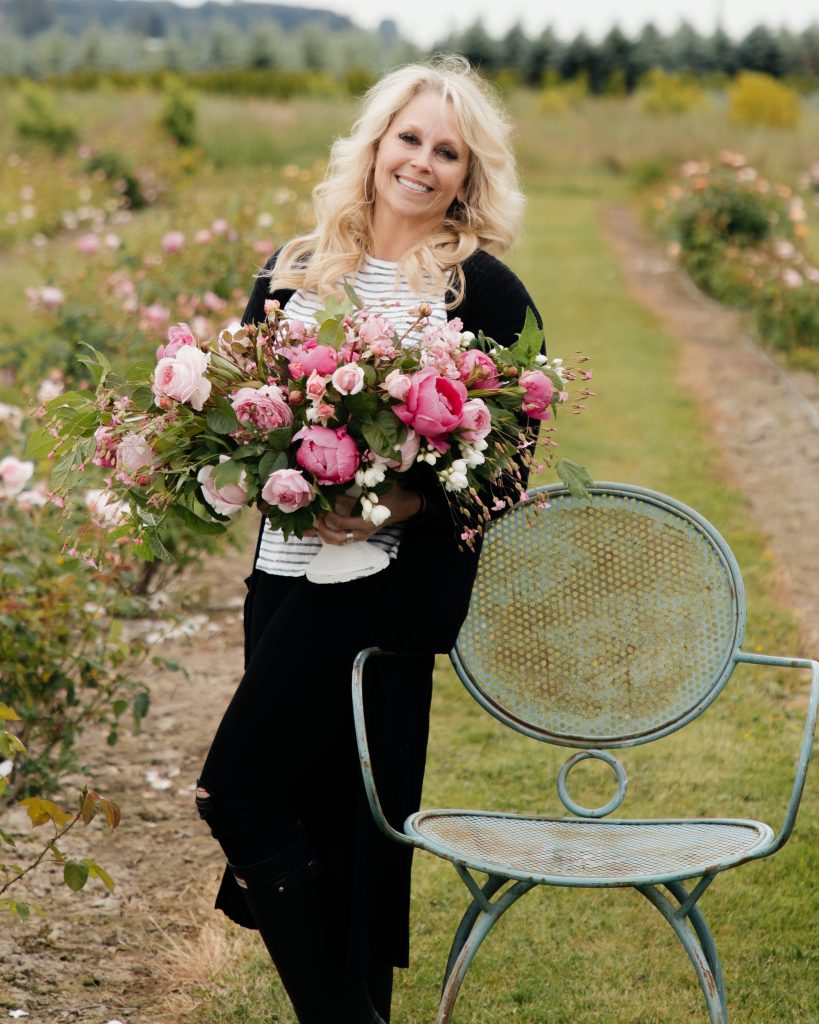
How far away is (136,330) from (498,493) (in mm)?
3407

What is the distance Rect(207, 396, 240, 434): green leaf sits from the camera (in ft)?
7.07

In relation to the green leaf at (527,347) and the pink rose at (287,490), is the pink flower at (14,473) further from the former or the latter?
the green leaf at (527,347)

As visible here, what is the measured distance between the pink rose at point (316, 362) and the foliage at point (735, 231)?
29.3 ft

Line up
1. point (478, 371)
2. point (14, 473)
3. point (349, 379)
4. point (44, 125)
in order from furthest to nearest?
1. point (44, 125)
2. point (14, 473)
3. point (478, 371)
4. point (349, 379)

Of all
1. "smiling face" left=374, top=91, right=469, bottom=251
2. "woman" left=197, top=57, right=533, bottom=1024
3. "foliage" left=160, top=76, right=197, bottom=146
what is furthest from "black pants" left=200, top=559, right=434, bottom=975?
"foliage" left=160, top=76, right=197, bottom=146

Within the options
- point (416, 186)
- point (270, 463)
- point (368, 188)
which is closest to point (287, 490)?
point (270, 463)

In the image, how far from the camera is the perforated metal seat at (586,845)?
2.23 metres

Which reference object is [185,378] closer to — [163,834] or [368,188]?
[368,188]

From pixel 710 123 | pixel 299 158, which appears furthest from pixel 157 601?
pixel 710 123

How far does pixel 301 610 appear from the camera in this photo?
96.8 inches

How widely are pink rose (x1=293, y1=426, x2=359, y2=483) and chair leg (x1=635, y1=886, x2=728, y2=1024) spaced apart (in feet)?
2.84

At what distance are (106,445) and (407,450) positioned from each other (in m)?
0.53

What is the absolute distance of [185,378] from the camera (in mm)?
2102

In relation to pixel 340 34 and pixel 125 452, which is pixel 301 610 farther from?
pixel 340 34
